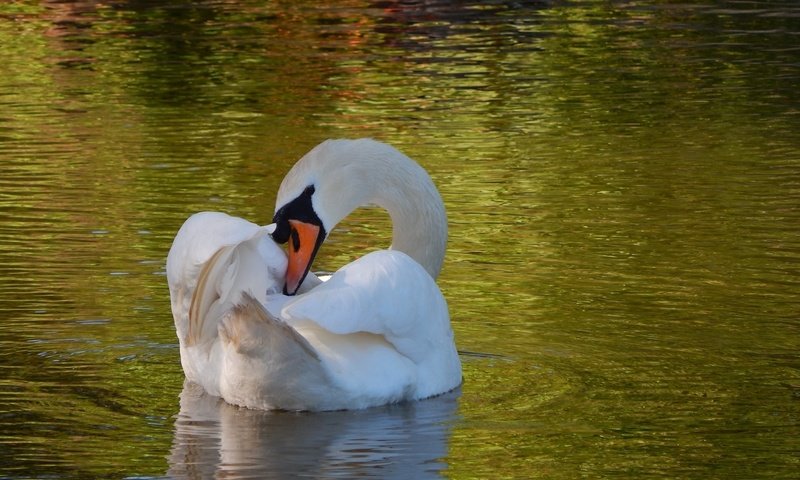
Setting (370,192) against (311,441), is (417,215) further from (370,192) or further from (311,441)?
(311,441)

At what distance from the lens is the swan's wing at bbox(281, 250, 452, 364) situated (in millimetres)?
6195

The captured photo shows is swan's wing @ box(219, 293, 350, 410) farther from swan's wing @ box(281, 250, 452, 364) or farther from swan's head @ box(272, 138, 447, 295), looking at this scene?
swan's head @ box(272, 138, 447, 295)

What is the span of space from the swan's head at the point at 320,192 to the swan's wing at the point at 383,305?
1.89ft

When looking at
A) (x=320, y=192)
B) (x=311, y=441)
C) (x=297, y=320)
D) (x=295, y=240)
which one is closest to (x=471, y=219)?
(x=320, y=192)

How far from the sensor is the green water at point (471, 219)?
20.6ft

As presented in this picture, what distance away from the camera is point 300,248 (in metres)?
7.23

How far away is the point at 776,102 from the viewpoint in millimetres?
14930

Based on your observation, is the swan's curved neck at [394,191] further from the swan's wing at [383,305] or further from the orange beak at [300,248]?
the swan's wing at [383,305]

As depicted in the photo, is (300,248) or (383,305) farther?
(300,248)

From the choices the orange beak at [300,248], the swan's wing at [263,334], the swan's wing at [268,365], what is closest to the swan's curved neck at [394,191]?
the orange beak at [300,248]

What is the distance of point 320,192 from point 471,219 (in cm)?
322

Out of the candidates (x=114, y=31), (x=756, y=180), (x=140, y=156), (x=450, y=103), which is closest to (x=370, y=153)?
(x=756, y=180)

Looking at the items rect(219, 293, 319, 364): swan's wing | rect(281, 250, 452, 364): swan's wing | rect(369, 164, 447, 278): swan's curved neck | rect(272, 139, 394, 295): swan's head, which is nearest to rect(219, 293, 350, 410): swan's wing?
rect(219, 293, 319, 364): swan's wing

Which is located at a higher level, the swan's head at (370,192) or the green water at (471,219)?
the swan's head at (370,192)
